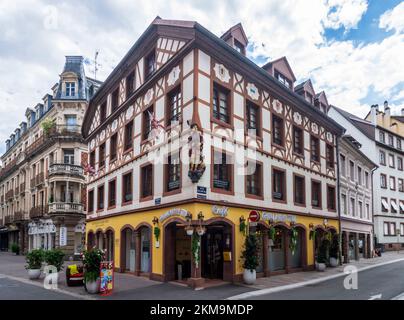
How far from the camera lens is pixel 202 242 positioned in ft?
55.5

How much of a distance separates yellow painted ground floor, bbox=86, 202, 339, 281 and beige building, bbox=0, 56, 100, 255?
508 inches

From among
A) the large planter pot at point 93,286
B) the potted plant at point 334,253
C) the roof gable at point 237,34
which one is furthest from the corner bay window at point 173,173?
the potted plant at point 334,253

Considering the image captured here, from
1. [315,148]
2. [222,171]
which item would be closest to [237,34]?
[222,171]

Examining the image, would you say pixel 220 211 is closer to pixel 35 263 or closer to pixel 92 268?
pixel 92 268

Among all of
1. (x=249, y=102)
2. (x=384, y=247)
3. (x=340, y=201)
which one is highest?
(x=249, y=102)

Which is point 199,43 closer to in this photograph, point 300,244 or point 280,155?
point 280,155

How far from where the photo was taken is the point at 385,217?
137 ft

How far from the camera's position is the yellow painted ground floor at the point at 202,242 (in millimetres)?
14813

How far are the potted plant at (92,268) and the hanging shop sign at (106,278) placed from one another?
21 centimetres

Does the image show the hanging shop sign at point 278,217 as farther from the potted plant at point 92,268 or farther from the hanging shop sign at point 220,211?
the potted plant at point 92,268

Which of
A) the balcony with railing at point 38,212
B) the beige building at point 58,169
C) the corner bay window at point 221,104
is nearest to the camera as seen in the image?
the corner bay window at point 221,104
